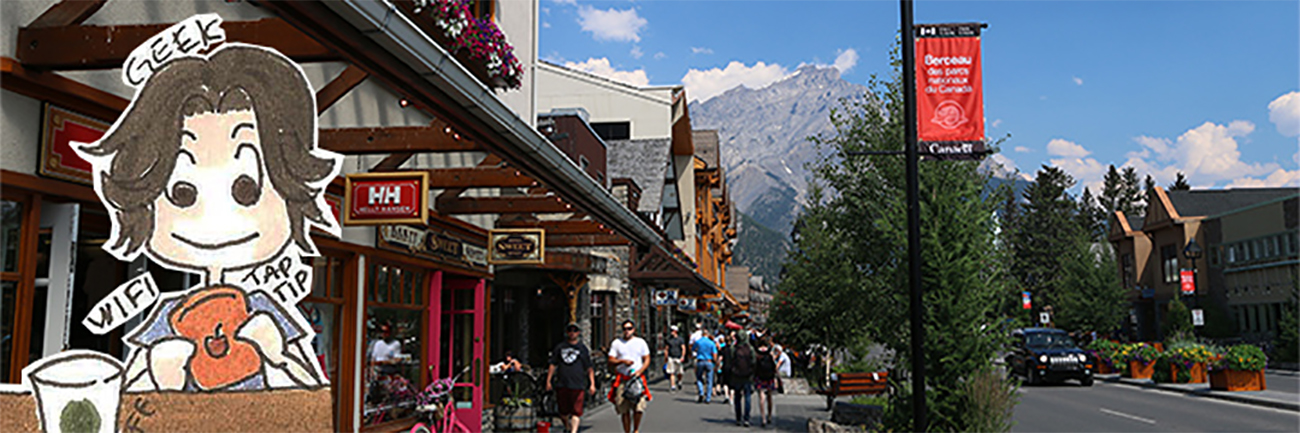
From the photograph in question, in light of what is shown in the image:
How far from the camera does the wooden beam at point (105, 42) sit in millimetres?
5082

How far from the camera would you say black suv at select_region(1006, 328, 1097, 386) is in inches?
977

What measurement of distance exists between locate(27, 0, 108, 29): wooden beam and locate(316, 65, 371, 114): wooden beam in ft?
5.09

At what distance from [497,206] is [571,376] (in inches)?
94.7

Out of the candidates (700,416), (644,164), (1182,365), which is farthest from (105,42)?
(644,164)

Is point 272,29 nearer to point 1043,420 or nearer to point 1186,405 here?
point 1043,420

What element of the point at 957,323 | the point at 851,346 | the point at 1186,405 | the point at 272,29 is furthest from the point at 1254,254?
the point at 272,29

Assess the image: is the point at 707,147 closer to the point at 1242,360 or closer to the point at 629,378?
the point at 1242,360

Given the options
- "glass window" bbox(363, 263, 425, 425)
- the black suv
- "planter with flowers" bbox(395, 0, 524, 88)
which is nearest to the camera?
"planter with flowers" bbox(395, 0, 524, 88)

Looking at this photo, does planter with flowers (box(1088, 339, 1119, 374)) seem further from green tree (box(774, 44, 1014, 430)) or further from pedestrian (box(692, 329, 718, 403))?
green tree (box(774, 44, 1014, 430))

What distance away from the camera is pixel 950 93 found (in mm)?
8578

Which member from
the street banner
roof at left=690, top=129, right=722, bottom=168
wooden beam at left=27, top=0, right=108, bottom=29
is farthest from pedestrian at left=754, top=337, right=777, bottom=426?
roof at left=690, top=129, right=722, bottom=168

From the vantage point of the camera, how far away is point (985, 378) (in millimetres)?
10109

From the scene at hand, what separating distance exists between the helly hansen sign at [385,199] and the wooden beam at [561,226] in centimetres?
645

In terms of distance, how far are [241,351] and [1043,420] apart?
15112mm
